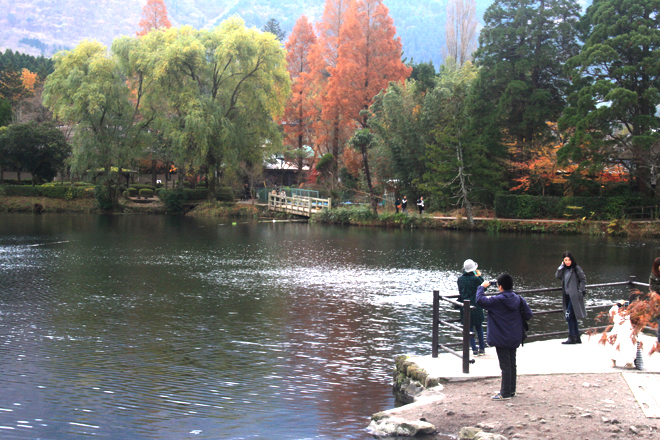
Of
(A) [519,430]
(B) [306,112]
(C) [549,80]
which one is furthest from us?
(B) [306,112]

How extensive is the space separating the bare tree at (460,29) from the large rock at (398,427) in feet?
240

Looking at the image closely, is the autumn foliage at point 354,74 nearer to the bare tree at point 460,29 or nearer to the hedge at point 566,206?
the hedge at point 566,206

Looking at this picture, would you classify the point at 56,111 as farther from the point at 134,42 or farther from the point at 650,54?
the point at 650,54

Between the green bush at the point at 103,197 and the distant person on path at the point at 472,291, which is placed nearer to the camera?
the distant person on path at the point at 472,291

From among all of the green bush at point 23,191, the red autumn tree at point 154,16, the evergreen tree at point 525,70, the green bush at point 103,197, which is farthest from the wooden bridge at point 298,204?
the red autumn tree at point 154,16

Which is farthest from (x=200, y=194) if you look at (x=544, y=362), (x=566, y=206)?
(x=544, y=362)

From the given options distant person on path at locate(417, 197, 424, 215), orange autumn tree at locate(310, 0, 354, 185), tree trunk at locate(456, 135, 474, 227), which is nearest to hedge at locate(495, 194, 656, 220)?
tree trunk at locate(456, 135, 474, 227)

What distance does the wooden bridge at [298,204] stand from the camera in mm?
45672

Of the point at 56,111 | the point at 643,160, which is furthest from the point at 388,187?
Answer: the point at 56,111

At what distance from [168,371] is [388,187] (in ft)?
123

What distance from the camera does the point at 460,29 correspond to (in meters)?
75.1

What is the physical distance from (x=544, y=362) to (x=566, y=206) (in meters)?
30.9

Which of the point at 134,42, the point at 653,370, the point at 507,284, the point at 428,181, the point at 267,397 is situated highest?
the point at 134,42

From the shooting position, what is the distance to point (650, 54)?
3198 centimetres
